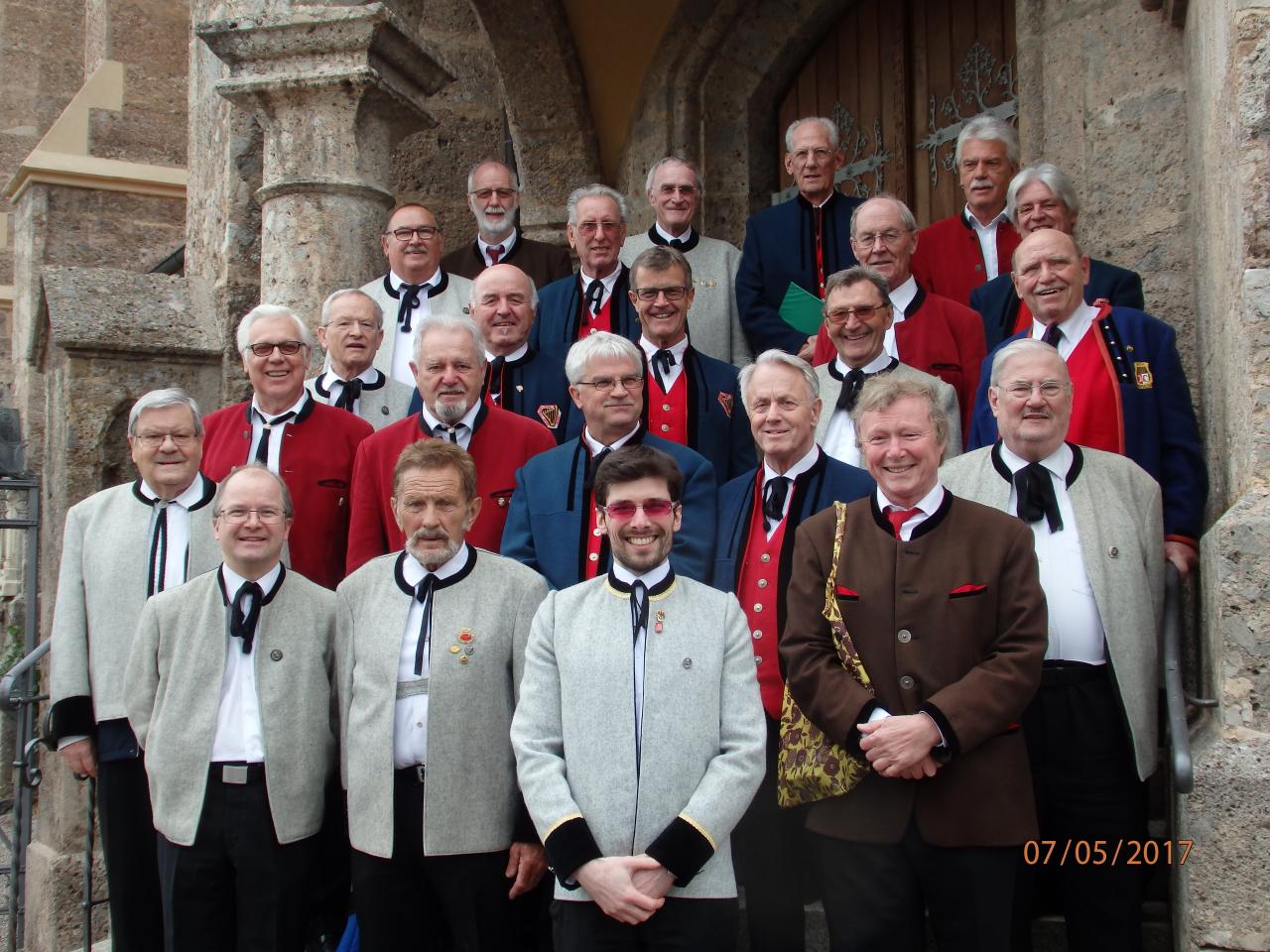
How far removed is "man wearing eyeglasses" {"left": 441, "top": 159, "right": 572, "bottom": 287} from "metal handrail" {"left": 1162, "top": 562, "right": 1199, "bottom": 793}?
2869 mm

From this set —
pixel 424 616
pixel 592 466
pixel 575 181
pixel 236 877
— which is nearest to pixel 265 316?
pixel 592 466

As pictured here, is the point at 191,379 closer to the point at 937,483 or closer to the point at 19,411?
the point at 19,411

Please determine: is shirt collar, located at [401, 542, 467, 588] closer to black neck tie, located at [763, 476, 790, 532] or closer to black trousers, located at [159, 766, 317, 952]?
black trousers, located at [159, 766, 317, 952]

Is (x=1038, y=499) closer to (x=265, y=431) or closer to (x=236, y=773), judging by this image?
(x=236, y=773)

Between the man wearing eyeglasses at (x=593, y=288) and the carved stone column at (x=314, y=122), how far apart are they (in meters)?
0.73

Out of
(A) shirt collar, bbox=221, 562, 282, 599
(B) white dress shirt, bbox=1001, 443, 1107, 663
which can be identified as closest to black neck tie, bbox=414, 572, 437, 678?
(A) shirt collar, bbox=221, 562, 282, 599

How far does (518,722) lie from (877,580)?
0.82m

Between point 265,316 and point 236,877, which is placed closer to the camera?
point 236,877

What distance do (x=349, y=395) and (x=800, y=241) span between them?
1.75 m

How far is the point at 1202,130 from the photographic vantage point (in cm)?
368

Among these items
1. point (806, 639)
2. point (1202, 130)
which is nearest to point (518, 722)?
point (806, 639)

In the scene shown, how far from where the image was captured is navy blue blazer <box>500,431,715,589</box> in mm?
3328

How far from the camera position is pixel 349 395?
4.21m
